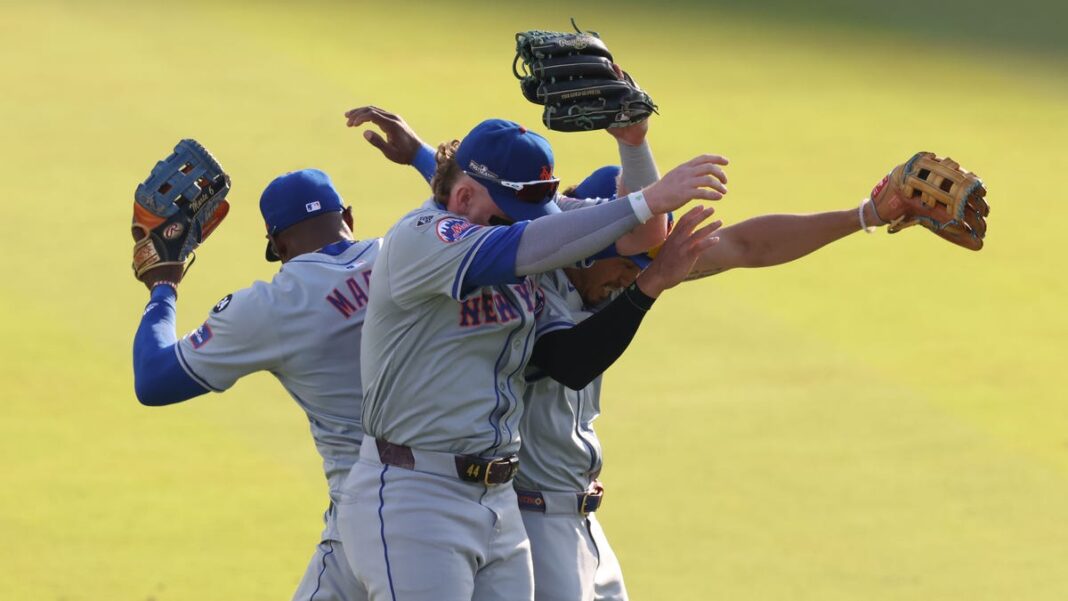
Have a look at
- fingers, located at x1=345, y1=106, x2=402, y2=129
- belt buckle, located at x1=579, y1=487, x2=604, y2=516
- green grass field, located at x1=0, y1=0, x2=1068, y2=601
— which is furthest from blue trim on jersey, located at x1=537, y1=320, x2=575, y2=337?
green grass field, located at x1=0, y1=0, x2=1068, y2=601

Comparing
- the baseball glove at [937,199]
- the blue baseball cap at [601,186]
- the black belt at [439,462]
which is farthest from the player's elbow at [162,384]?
the baseball glove at [937,199]

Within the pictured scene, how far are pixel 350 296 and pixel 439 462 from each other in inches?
24.3

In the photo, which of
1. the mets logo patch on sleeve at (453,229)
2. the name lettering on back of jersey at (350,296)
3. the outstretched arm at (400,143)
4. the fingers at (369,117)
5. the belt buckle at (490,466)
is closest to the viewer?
the mets logo patch on sleeve at (453,229)

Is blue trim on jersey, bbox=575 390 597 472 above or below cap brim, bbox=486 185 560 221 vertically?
below

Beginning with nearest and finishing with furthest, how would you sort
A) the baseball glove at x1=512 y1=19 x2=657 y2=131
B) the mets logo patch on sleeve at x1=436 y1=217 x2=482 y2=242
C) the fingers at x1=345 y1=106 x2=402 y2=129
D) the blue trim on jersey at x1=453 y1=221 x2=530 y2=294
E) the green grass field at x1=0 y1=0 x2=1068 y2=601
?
the blue trim on jersey at x1=453 y1=221 x2=530 y2=294
the mets logo patch on sleeve at x1=436 y1=217 x2=482 y2=242
the baseball glove at x1=512 y1=19 x2=657 y2=131
the fingers at x1=345 y1=106 x2=402 y2=129
the green grass field at x1=0 y1=0 x2=1068 y2=601

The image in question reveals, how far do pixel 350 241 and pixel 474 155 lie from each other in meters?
0.77

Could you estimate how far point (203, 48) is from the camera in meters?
12.4

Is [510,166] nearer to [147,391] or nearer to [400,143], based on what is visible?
[147,391]

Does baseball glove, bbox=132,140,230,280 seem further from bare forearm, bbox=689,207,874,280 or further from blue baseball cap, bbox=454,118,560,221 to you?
bare forearm, bbox=689,207,874,280

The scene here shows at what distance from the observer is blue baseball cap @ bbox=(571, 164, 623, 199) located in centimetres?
529

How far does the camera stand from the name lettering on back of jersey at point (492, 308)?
175 inches

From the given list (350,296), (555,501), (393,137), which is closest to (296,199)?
(350,296)

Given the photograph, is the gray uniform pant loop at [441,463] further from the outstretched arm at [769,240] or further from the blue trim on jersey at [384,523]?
the outstretched arm at [769,240]

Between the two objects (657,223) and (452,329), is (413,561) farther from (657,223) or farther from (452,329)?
(657,223)
